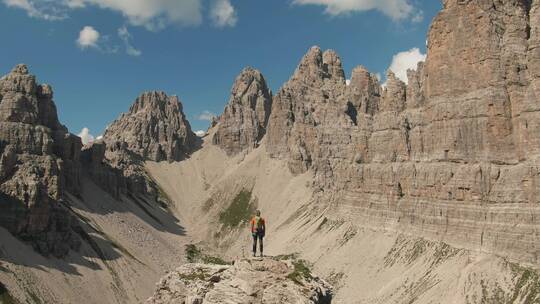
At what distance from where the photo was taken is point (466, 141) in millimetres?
97562

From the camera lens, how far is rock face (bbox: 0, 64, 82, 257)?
4053 inches

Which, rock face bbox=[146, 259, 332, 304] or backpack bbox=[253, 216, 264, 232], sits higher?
backpack bbox=[253, 216, 264, 232]

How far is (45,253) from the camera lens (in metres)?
101

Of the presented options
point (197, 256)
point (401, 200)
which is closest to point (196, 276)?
point (401, 200)

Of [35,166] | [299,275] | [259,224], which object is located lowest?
[299,275]

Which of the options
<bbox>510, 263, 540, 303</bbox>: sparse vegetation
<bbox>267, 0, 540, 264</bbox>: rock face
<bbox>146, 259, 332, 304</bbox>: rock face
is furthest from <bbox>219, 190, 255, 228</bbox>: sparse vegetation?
<bbox>146, 259, 332, 304</bbox>: rock face

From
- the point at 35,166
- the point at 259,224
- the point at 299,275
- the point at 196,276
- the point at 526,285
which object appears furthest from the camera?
the point at 35,166

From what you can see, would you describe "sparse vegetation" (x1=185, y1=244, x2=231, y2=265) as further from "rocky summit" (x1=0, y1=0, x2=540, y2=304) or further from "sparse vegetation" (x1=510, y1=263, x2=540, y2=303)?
"sparse vegetation" (x1=510, y1=263, x2=540, y2=303)

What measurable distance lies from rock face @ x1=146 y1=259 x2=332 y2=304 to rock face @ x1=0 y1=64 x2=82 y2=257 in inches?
3259

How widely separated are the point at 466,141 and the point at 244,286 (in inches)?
3191

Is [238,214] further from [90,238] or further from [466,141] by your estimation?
[466,141]

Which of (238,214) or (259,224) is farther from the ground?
(238,214)

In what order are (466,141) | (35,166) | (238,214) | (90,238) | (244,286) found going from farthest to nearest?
(238,214) → (35,166) → (90,238) → (466,141) → (244,286)

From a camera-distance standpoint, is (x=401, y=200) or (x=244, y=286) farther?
(x=401, y=200)
